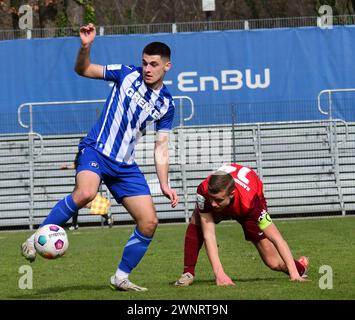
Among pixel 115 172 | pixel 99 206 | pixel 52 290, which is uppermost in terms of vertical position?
pixel 115 172

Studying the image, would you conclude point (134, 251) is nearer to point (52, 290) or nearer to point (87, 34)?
point (52, 290)

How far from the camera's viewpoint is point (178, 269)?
1270cm

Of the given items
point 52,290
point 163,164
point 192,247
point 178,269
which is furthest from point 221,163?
point 52,290

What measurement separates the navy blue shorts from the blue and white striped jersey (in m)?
0.06

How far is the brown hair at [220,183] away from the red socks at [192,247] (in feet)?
3.00

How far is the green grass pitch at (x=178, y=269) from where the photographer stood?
9641 mm

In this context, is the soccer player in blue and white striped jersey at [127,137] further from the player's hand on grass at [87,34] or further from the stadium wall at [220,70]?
the stadium wall at [220,70]

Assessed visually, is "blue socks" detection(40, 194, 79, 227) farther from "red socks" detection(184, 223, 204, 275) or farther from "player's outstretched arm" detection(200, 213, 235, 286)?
"red socks" detection(184, 223, 204, 275)

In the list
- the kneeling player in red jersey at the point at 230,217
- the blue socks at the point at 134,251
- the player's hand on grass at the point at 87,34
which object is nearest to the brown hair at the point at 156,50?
the player's hand on grass at the point at 87,34

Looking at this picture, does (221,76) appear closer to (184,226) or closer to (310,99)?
(310,99)

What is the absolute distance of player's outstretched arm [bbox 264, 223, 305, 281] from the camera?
1031 centimetres

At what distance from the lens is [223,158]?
77.5 ft

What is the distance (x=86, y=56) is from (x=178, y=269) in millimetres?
3787
